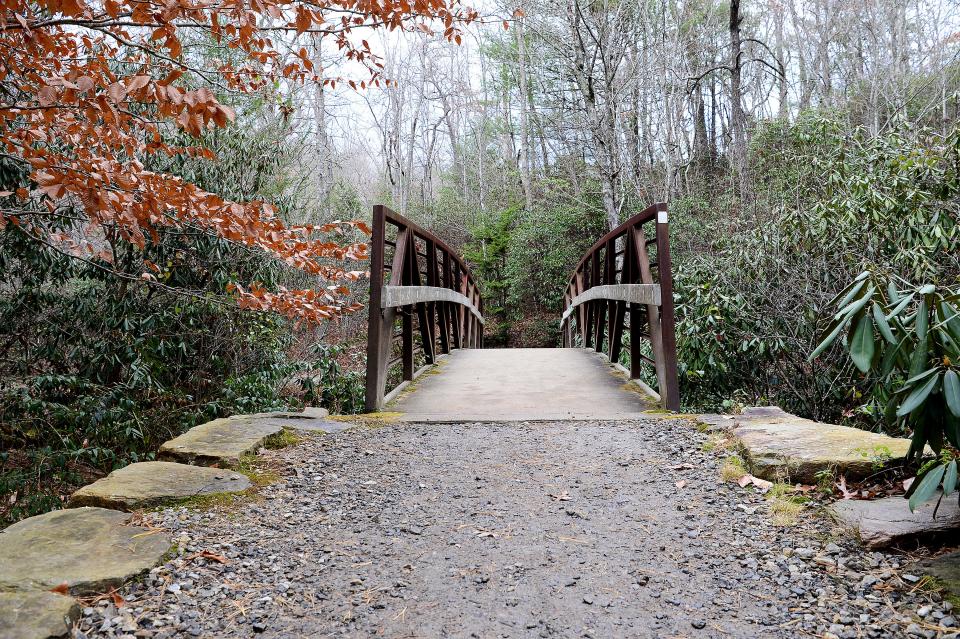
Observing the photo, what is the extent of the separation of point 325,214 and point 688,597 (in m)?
11.8

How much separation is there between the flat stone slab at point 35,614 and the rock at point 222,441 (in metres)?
1.18

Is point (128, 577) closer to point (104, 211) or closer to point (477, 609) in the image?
point (477, 609)

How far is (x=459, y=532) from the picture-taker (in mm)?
2084

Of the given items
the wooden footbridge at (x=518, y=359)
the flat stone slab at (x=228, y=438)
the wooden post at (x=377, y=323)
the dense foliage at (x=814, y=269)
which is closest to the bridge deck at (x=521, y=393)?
the wooden footbridge at (x=518, y=359)

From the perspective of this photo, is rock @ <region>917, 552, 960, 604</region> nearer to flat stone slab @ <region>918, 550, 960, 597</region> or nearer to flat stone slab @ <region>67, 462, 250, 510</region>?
Answer: flat stone slab @ <region>918, 550, 960, 597</region>

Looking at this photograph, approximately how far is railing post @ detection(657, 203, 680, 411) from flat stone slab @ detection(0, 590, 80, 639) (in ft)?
10.4

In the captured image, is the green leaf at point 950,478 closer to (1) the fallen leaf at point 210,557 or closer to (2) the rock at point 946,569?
(2) the rock at point 946,569

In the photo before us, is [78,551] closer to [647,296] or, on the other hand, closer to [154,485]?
[154,485]

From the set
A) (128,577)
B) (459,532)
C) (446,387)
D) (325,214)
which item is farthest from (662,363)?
(325,214)

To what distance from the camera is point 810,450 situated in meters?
2.36

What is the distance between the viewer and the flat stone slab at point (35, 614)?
1226mm

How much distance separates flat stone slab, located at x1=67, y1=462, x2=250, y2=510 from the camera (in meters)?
2.02

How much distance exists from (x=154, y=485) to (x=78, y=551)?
552mm

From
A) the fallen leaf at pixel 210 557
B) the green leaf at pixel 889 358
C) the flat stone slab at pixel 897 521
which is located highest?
the green leaf at pixel 889 358
